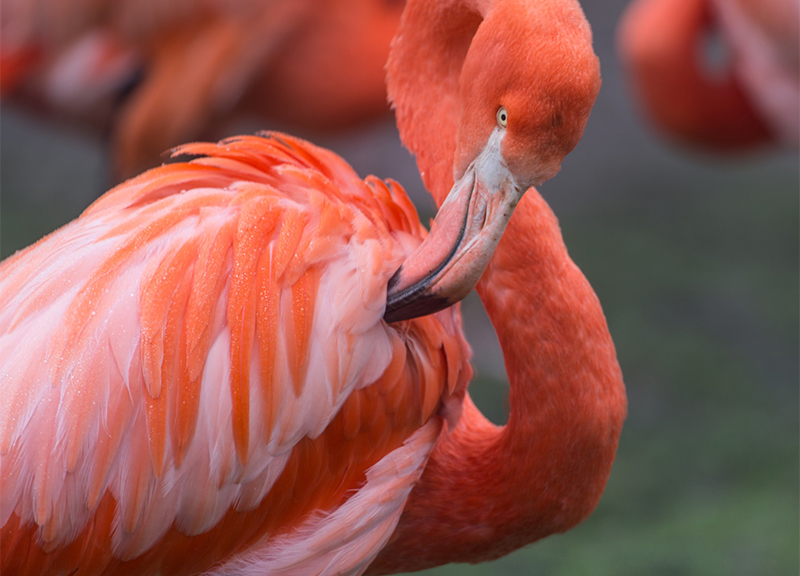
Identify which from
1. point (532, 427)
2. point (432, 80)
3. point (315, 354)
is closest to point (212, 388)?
point (315, 354)

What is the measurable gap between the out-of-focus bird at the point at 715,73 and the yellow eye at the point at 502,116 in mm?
2700

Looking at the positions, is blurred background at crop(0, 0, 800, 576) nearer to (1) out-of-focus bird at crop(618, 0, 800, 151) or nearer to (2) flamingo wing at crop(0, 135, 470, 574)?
(1) out-of-focus bird at crop(618, 0, 800, 151)

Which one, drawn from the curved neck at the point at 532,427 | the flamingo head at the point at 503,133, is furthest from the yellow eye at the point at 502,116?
the curved neck at the point at 532,427

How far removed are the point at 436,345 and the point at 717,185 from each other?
17.4 feet

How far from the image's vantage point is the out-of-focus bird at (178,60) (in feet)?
11.0

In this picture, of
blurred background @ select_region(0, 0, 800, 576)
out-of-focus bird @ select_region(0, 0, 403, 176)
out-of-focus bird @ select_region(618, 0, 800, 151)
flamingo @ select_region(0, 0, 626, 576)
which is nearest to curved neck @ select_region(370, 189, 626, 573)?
flamingo @ select_region(0, 0, 626, 576)

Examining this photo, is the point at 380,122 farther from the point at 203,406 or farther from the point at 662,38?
the point at 203,406

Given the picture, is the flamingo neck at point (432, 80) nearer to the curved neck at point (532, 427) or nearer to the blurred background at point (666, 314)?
the curved neck at point (532, 427)

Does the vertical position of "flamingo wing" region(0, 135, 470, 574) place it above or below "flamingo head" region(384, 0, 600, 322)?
below

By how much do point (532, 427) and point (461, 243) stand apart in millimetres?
400

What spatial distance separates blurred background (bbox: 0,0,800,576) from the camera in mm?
3053

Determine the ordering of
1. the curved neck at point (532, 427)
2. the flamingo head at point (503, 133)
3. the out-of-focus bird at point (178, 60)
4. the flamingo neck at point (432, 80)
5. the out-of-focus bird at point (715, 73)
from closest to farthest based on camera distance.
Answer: the flamingo head at point (503, 133) → the curved neck at point (532, 427) → the flamingo neck at point (432, 80) → the out-of-focus bird at point (178, 60) → the out-of-focus bird at point (715, 73)

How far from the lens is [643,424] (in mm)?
3734

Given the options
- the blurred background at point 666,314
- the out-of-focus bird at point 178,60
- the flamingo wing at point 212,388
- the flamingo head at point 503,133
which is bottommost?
the blurred background at point 666,314
